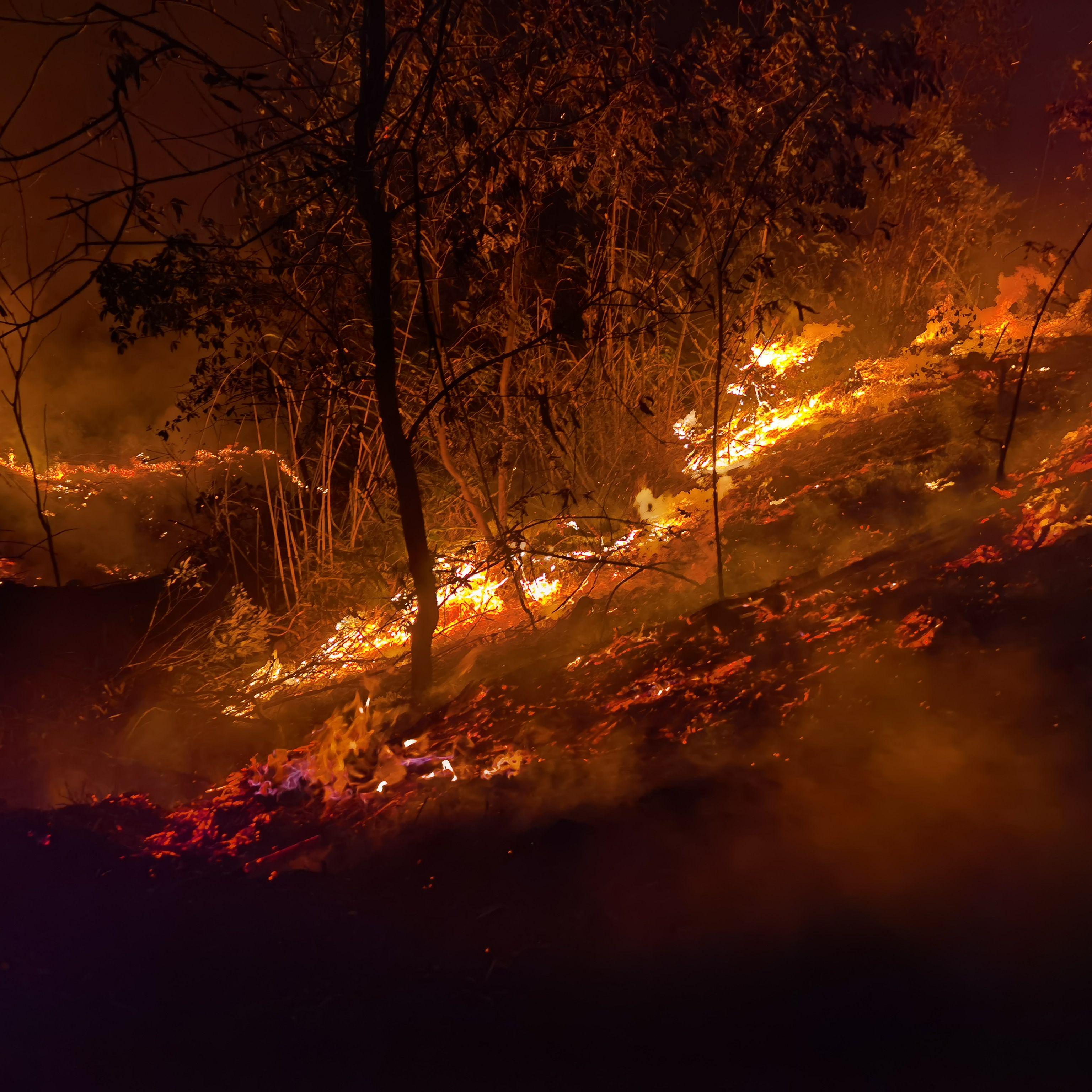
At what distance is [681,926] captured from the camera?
2.21 m

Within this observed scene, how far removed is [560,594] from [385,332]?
2.58 m

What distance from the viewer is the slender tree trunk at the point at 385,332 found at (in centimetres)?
348

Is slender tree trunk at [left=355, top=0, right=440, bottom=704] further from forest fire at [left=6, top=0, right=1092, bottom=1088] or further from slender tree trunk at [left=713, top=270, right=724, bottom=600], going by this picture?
slender tree trunk at [left=713, top=270, right=724, bottom=600]

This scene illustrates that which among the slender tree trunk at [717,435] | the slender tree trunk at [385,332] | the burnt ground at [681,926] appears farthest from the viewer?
the slender tree trunk at [717,435]

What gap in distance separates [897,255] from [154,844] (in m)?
9.45

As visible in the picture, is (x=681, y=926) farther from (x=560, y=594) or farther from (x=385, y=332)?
(x=560, y=594)

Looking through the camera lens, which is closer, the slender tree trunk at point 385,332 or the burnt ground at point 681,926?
the burnt ground at point 681,926

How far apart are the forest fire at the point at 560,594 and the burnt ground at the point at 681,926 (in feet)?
0.04

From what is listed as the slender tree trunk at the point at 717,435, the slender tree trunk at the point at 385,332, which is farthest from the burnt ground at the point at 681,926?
the slender tree trunk at the point at 385,332

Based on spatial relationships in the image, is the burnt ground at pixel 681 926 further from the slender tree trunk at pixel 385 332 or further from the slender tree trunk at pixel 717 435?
the slender tree trunk at pixel 385 332

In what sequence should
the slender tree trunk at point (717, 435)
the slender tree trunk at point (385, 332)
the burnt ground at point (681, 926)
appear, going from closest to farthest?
the burnt ground at point (681, 926) < the slender tree trunk at point (385, 332) < the slender tree trunk at point (717, 435)

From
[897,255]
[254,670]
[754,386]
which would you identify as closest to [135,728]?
[254,670]

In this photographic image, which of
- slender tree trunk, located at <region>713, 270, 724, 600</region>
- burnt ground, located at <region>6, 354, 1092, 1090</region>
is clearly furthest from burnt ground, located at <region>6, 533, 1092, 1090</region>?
slender tree trunk, located at <region>713, 270, 724, 600</region>

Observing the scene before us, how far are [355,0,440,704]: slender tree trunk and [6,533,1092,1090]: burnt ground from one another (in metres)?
1.54
